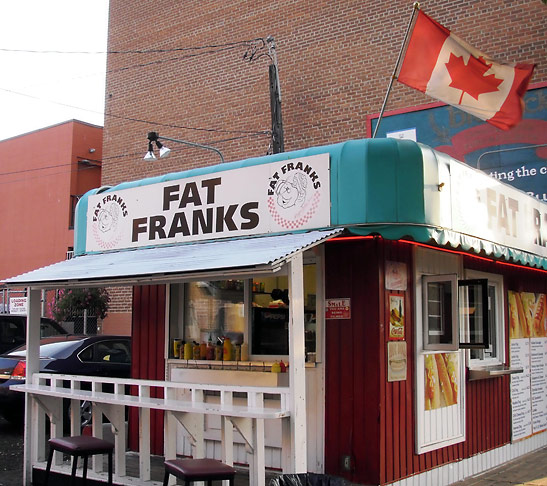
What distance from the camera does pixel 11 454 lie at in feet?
31.7

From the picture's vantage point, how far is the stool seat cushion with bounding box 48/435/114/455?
6480mm

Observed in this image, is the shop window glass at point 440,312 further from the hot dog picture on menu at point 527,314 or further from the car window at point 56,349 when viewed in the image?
the car window at point 56,349

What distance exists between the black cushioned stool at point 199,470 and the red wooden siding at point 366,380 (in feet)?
5.59

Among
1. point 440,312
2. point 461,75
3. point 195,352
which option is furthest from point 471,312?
point 195,352

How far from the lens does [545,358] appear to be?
35.4 ft

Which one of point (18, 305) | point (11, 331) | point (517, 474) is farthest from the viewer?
point (18, 305)

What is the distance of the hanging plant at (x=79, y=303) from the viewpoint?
19.9 metres

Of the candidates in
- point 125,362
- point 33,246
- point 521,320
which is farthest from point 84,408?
point 33,246

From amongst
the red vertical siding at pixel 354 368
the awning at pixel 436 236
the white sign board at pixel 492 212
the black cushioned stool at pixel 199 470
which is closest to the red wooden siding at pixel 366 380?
the red vertical siding at pixel 354 368

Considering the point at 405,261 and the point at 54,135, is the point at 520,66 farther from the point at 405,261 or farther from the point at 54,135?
the point at 54,135

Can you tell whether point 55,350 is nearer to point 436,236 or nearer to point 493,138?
point 436,236

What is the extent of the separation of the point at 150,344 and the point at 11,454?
2.66 meters

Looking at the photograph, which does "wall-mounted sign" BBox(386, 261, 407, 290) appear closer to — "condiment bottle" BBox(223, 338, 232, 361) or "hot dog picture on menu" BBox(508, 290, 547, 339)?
"condiment bottle" BBox(223, 338, 232, 361)

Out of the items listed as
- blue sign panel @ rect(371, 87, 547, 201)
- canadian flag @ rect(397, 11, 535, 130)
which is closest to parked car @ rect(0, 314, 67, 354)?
blue sign panel @ rect(371, 87, 547, 201)
